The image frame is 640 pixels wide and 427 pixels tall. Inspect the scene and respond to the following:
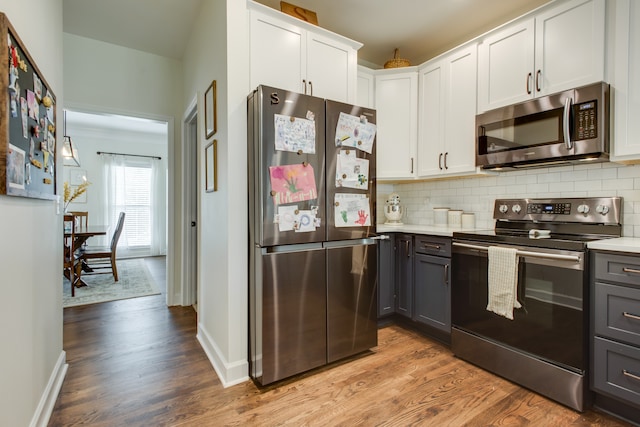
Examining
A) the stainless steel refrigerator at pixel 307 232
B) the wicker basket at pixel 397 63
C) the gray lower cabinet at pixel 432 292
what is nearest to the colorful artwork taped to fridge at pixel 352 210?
the stainless steel refrigerator at pixel 307 232

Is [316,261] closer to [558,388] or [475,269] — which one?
[475,269]

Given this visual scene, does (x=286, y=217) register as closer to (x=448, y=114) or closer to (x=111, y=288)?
(x=448, y=114)

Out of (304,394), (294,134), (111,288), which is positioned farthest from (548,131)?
(111,288)

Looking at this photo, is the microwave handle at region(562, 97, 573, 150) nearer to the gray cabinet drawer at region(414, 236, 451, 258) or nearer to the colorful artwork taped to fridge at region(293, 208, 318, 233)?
the gray cabinet drawer at region(414, 236, 451, 258)

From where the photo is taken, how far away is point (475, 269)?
2180 millimetres

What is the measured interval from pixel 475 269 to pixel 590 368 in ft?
2.53

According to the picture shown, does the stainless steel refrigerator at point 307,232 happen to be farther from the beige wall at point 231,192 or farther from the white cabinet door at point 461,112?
the white cabinet door at point 461,112

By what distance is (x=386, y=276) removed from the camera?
2.84 meters

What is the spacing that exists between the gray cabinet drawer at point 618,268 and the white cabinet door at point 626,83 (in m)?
0.66

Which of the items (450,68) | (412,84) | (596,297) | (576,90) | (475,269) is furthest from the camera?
(412,84)

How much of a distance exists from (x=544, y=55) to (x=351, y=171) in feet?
5.18

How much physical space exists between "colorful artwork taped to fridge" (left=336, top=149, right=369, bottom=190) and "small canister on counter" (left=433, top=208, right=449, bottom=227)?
3.75ft

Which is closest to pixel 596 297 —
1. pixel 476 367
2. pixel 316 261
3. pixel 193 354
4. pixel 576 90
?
pixel 476 367

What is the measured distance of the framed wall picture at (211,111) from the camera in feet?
7.43
